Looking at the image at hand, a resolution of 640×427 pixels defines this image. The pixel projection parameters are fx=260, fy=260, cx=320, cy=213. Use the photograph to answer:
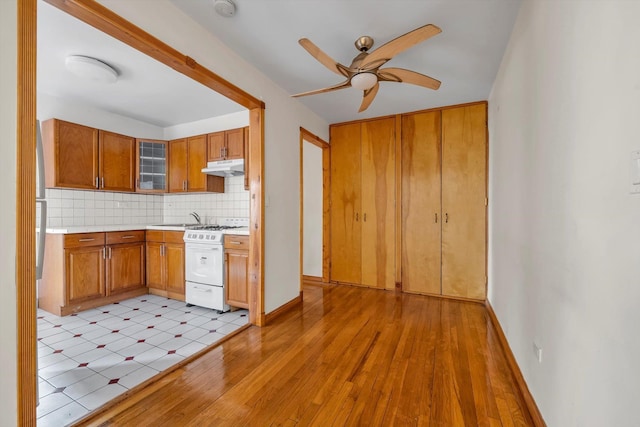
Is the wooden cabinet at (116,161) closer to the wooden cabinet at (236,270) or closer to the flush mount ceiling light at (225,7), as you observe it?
the wooden cabinet at (236,270)

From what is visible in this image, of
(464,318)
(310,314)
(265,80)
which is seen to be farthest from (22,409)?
(464,318)

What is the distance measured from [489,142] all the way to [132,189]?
16.0 ft

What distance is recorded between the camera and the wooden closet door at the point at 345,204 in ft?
13.0

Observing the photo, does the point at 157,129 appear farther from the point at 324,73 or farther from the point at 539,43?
the point at 539,43

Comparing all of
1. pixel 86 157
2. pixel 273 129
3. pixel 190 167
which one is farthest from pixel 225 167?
pixel 86 157

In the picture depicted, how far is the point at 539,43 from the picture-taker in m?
1.42

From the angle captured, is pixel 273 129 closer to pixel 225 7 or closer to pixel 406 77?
pixel 225 7

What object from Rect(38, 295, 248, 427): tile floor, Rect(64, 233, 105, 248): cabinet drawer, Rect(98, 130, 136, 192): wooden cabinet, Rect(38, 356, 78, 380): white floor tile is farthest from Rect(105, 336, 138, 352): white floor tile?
Rect(98, 130, 136, 192): wooden cabinet

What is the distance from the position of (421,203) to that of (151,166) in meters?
4.04

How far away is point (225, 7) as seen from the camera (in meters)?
1.73

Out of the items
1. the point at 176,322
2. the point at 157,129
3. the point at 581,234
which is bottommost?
the point at 176,322

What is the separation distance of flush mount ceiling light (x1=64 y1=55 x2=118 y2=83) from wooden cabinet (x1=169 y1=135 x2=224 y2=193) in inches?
52.2

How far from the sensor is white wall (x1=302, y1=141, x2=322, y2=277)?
446 centimetres

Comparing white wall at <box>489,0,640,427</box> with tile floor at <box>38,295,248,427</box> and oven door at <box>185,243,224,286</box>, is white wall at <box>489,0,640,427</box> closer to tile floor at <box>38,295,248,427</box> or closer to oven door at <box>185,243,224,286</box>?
tile floor at <box>38,295,248,427</box>
